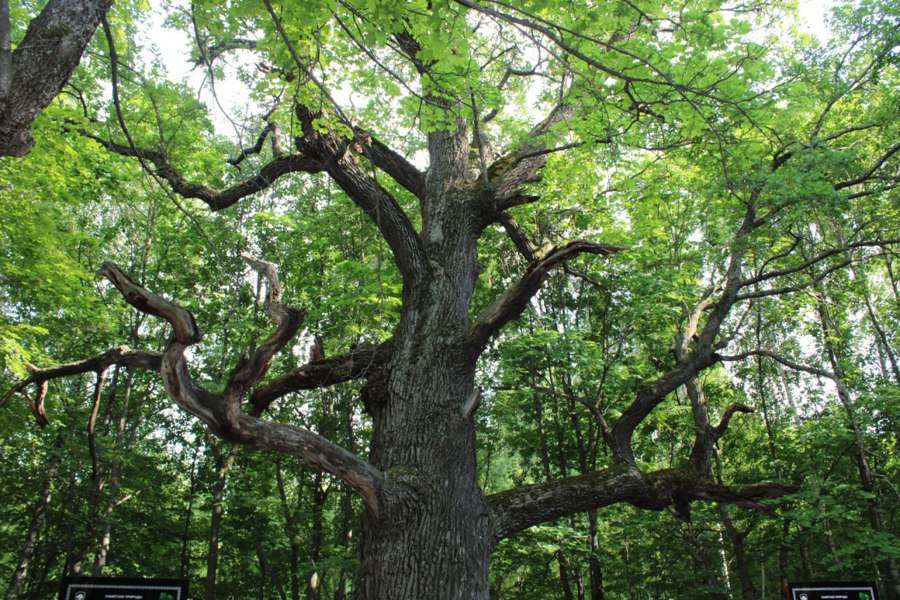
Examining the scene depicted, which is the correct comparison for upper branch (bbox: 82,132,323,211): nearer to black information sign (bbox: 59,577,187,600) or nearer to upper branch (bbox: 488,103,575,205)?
upper branch (bbox: 488,103,575,205)

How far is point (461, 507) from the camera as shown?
385 centimetres

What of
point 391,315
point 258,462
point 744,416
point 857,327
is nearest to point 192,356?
point 258,462

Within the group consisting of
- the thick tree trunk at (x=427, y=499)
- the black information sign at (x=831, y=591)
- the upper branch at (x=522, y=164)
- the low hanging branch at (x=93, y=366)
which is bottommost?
the black information sign at (x=831, y=591)

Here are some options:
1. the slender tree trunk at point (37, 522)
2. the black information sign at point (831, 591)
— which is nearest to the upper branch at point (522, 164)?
the black information sign at point (831, 591)

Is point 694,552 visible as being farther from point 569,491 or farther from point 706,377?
point 569,491

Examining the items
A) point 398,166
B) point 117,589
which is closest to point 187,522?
point 117,589

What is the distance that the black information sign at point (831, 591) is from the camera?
5.31 meters

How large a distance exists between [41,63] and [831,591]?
719 cm

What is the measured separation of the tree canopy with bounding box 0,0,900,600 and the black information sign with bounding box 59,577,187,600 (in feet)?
4.17

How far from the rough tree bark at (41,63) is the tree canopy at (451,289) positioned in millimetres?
15

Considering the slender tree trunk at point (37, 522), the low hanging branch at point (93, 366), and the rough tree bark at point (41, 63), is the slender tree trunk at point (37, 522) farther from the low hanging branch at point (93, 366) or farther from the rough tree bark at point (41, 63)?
the rough tree bark at point (41, 63)

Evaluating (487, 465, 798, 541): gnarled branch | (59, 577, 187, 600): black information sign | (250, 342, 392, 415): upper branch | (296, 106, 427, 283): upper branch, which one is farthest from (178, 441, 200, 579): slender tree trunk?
(487, 465, 798, 541): gnarled branch

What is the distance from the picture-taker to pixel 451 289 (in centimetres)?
480

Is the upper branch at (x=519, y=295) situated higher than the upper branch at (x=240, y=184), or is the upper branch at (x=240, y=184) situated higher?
the upper branch at (x=240, y=184)
